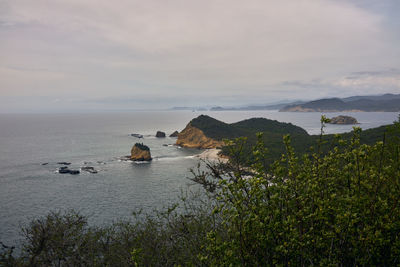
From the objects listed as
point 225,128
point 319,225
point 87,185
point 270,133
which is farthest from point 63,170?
point 270,133

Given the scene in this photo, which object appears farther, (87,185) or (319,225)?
(87,185)

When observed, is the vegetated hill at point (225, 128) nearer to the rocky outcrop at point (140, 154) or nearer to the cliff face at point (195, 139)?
the cliff face at point (195, 139)

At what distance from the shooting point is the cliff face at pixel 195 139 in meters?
128

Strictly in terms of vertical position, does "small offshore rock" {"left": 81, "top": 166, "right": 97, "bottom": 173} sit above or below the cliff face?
below

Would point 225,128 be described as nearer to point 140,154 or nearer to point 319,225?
point 140,154

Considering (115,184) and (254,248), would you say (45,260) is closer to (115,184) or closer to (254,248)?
(254,248)

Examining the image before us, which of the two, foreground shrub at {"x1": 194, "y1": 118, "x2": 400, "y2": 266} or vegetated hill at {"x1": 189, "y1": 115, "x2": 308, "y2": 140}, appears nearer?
foreground shrub at {"x1": 194, "y1": 118, "x2": 400, "y2": 266}

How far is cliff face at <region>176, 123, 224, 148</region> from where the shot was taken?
418ft

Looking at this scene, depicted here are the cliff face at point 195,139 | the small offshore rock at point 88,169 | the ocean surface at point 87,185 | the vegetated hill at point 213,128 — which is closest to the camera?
the ocean surface at point 87,185

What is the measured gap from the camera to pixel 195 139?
130500 millimetres

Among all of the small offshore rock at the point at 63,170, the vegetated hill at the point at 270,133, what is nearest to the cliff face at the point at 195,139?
the vegetated hill at the point at 270,133

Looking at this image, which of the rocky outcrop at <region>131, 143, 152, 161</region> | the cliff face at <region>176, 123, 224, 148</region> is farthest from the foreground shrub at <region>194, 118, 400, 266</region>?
the cliff face at <region>176, 123, 224, 148</region>

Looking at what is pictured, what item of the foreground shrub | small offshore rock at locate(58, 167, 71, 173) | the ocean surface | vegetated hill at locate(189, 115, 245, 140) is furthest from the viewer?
vegetated hill at locate(189, 115, 245, 140)

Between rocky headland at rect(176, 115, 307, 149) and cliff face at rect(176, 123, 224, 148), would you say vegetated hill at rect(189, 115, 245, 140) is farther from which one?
cliff face at rect(176, 123, 224, 148)
